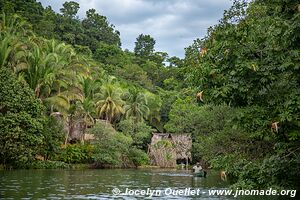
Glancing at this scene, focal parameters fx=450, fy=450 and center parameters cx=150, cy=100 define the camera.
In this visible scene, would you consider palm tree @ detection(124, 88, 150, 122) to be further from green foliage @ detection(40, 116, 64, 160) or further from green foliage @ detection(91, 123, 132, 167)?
green foliage @ detection(40, 116, 64, 160)

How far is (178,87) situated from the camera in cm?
5622

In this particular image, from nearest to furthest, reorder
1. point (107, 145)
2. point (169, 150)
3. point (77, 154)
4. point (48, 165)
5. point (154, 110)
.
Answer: point (48, 165) → point (77, 154) → point (107, 145) → point (169, 150) → point (154, 110)

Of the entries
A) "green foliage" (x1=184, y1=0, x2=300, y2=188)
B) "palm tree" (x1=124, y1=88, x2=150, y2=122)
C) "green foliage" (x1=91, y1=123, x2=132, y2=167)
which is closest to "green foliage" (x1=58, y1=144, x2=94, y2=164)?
"green foliage" (x1=91, y1=123, x2=132, y2=167)

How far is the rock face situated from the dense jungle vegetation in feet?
4.35

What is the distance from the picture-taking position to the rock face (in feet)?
144

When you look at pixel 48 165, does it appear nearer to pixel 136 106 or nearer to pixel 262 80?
pixel 136 106

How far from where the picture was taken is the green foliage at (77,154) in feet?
125

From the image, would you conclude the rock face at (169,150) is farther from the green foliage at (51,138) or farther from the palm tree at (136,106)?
the green foliage at (51,138)

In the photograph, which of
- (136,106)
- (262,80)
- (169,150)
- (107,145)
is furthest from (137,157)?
(262,80)

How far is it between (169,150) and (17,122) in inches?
709

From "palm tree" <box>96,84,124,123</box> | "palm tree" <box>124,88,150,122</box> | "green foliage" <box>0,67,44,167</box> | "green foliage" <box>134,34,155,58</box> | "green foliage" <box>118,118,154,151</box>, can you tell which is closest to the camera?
"green foliage" <box>0,67,44,167</box>

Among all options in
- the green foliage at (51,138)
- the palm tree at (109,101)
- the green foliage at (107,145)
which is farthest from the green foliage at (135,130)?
the green foliage at (51,138)

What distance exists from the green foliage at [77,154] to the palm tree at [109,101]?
18.0 feet

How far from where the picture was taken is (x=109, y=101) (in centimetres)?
4444
